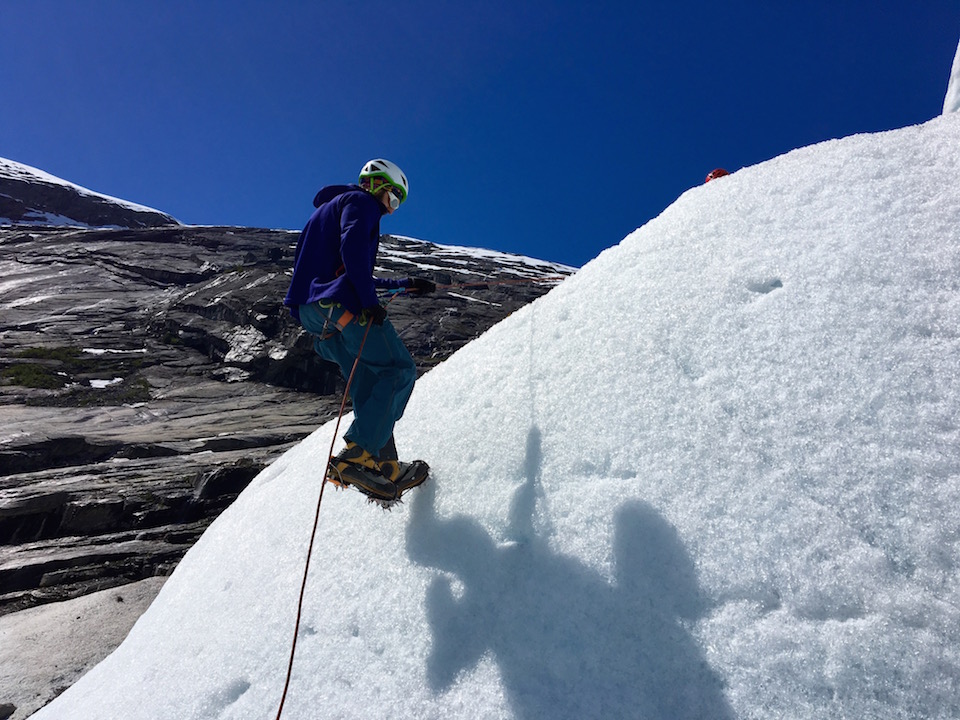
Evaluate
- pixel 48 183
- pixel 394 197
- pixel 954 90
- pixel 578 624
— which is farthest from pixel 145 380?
pixel 48 183

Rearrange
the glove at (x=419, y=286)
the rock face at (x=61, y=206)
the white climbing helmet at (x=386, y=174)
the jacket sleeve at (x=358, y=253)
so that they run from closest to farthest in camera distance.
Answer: the jacket sleeve at (x=358, y=253)
the white climbing helmet at (x=386, y=174)
the glove at (x=419, y=286)
the rock face at (x=61, y=206)

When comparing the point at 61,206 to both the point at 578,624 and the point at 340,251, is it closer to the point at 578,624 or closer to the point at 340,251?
the point at 340,251

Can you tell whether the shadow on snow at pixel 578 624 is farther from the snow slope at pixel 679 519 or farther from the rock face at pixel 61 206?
the rock face at pixel 61 206

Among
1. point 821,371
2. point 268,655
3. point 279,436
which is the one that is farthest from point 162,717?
point 279,436

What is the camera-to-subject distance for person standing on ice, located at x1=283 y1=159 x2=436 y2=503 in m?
4.16

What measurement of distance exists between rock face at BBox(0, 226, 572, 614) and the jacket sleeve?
2.98 m

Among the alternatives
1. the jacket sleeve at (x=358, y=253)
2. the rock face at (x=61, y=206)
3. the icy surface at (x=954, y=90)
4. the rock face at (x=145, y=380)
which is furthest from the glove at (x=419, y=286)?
the rock face at (x=61, y=206)

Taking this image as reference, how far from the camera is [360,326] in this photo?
13.9 ft

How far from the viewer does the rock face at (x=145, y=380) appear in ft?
49.7

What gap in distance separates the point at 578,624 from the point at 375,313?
2.61 metres

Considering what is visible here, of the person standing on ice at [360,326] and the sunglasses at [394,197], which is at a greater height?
the sunglasses at [394,197]

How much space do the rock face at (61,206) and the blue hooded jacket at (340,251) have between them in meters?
99.4

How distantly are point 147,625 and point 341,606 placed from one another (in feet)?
9.49

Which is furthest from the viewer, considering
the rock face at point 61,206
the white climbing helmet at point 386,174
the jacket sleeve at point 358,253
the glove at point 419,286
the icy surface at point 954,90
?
the rock face at point 61,206
